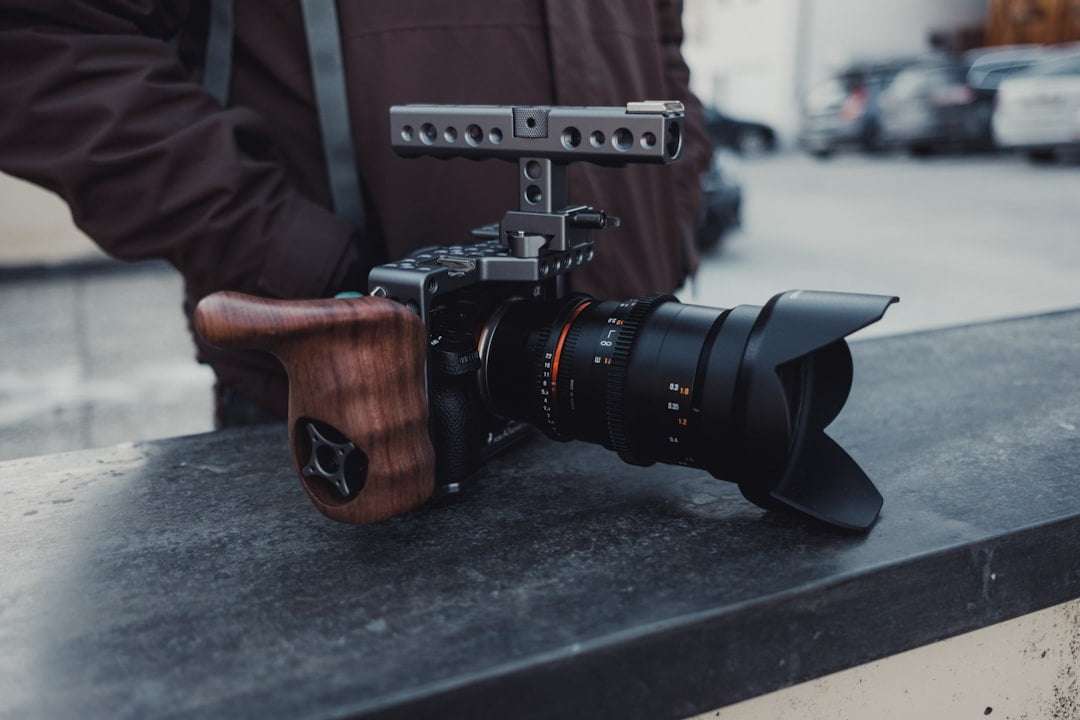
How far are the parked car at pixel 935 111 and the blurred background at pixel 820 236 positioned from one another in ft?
0.07

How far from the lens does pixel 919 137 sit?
452 inches

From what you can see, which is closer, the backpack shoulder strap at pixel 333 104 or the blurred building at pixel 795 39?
the backpack shoulder strap at pixel 333 104

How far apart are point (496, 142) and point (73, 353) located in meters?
4.31

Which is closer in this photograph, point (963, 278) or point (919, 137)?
point (963, 278)

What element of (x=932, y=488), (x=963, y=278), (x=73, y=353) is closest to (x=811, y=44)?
(x=963, y=278)

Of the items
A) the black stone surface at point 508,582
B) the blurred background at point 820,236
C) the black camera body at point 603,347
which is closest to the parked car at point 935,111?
the blurred background at point 820,236

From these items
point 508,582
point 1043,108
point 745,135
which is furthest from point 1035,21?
point 508,582

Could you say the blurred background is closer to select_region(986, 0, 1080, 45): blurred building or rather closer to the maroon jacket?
the maroon jacket

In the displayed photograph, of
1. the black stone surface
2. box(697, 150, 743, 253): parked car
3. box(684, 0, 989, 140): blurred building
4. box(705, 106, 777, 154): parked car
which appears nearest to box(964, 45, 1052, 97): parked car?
box(705, 106, 777, 154): parked car

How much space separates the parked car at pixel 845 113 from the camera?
40.9ft

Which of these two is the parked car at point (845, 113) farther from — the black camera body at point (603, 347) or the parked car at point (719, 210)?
the black camera body at point (603, 347)

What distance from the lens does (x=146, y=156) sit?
114cm

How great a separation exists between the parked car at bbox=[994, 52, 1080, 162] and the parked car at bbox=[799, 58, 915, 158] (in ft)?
8.18

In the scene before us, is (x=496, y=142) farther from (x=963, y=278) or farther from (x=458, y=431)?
(x=963, y=278)
